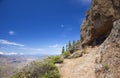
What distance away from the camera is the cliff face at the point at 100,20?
30250 millimetres

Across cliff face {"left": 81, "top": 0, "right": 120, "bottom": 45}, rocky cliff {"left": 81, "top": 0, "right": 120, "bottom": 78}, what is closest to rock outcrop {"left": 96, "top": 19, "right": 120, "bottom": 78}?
rocky cliff {"left": 81, "top": 0, "right": 120, "bottom": 78}

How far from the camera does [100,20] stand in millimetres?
32281

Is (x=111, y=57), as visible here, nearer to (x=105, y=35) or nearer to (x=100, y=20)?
(x=100, y=20)

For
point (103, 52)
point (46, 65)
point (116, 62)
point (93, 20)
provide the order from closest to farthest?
point (116, 62)
point (103, 52)
point (46, 65)
point (93, 20)

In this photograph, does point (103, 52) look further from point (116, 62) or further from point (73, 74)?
point (73, 74)

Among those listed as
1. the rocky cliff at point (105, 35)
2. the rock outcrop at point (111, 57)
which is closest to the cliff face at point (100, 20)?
the rocky cliff at point (105, 35)

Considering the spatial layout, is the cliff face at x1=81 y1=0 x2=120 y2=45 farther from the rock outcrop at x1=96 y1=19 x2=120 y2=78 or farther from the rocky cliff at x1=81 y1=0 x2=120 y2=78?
the rock outcrop at x1=96 y1=19 x2=120 y2=78

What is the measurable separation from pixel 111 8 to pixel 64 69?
1399 cm

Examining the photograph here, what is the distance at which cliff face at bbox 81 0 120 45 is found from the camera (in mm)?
30250

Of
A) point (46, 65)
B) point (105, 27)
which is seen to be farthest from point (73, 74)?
point (105, 27)

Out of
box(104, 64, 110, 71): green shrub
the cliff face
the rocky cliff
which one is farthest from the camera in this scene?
the cliff face

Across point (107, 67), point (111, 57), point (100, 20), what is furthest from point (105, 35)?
point (107, 67)

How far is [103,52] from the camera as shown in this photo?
60.7 ft

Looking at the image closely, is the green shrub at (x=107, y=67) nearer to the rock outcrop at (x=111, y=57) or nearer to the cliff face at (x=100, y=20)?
the rock outcrop at (x=111, y=57)
